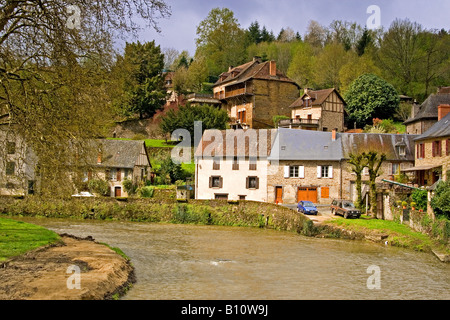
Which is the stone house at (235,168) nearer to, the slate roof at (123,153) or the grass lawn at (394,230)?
the slate roof at (123,153)

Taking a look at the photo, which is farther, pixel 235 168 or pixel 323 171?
pixel 235 168

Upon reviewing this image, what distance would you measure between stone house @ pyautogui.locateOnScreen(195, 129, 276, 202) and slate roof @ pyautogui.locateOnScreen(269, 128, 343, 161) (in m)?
0.99

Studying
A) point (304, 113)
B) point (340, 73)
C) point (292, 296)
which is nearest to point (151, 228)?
point (292, 296)

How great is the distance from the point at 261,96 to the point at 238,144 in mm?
20152

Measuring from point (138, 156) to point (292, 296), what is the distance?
35.0m

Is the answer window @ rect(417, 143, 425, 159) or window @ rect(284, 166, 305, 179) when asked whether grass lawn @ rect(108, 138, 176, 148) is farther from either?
window @ rect(417, 143, 425, 159)

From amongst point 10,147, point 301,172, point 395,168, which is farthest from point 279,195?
point 10,147

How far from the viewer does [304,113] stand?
58.9 metres

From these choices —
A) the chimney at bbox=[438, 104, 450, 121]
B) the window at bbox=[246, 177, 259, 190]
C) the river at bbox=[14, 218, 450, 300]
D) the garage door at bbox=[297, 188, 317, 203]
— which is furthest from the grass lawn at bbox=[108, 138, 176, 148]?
the chimney at bbox=[438, 104, 450, 121]

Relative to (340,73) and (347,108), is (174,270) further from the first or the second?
(340,73)

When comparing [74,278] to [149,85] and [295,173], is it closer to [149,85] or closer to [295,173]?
[295,173]

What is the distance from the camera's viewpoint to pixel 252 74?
64.0 m

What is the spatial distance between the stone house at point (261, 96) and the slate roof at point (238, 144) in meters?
15.2
